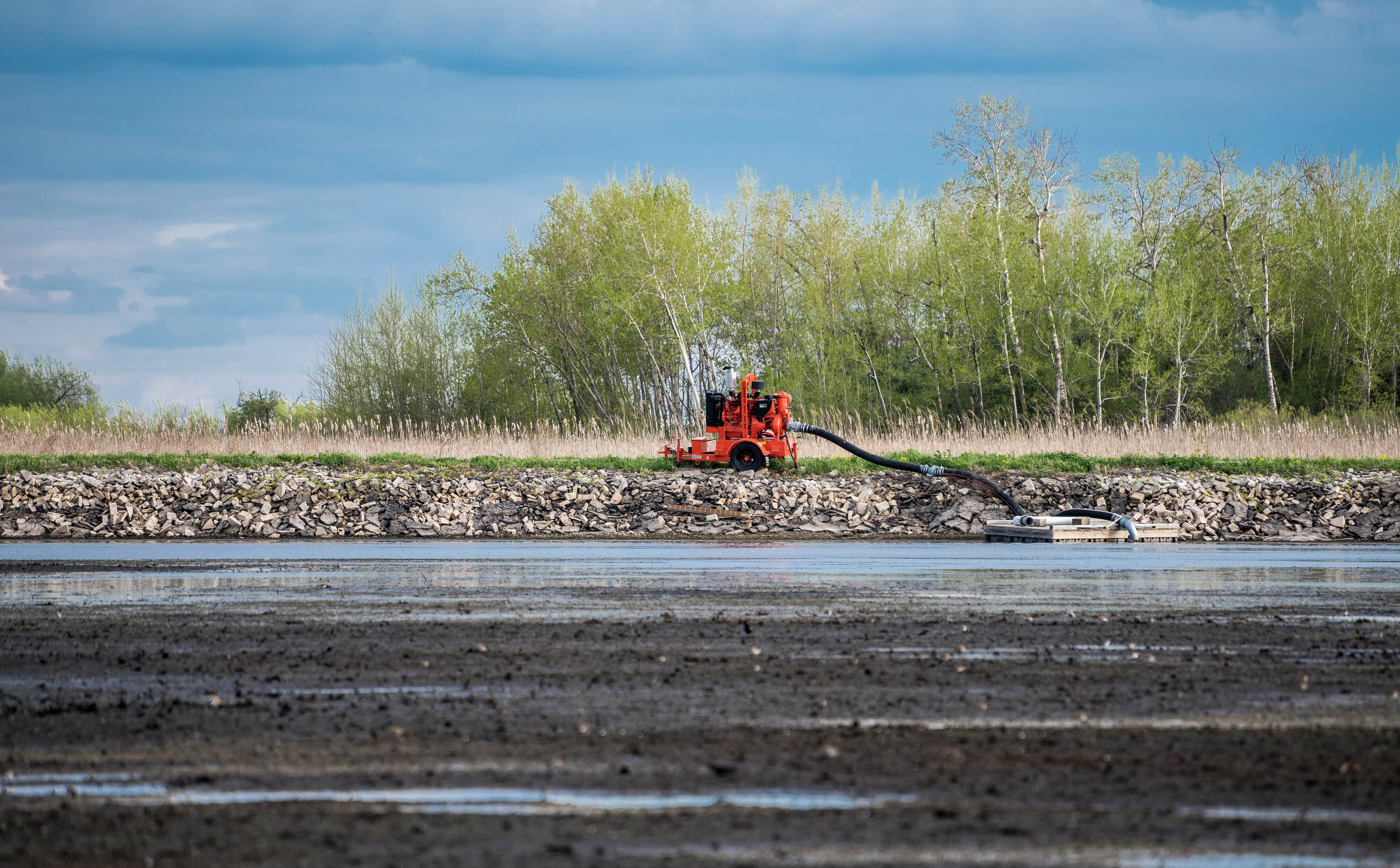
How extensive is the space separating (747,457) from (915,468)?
11.8ft

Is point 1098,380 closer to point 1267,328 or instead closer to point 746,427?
point 1267,328

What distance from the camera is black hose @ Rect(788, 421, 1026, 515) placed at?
76.1 ft

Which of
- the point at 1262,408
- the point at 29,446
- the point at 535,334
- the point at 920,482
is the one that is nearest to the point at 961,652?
the point at 920,482

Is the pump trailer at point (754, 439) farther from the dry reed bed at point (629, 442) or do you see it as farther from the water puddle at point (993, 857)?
the water puddle at point (993, 857)

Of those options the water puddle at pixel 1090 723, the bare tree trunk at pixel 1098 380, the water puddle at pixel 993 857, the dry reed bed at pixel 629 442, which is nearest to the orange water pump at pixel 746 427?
the dry reed bed at pixel 629 442

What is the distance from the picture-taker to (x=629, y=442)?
32.4 m

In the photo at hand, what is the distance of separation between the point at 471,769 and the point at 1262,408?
159 feet

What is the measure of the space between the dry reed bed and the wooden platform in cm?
795

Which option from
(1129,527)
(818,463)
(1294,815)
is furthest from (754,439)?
(1294,815)

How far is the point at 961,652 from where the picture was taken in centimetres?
775

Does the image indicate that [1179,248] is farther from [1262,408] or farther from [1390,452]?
[1390,452]

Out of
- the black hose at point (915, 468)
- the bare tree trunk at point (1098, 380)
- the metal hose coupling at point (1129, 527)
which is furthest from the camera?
the bare tree trunk at point (1098, 380)

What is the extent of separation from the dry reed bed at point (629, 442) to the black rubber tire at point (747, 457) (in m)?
3.32

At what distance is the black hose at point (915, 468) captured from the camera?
76.1 feet
